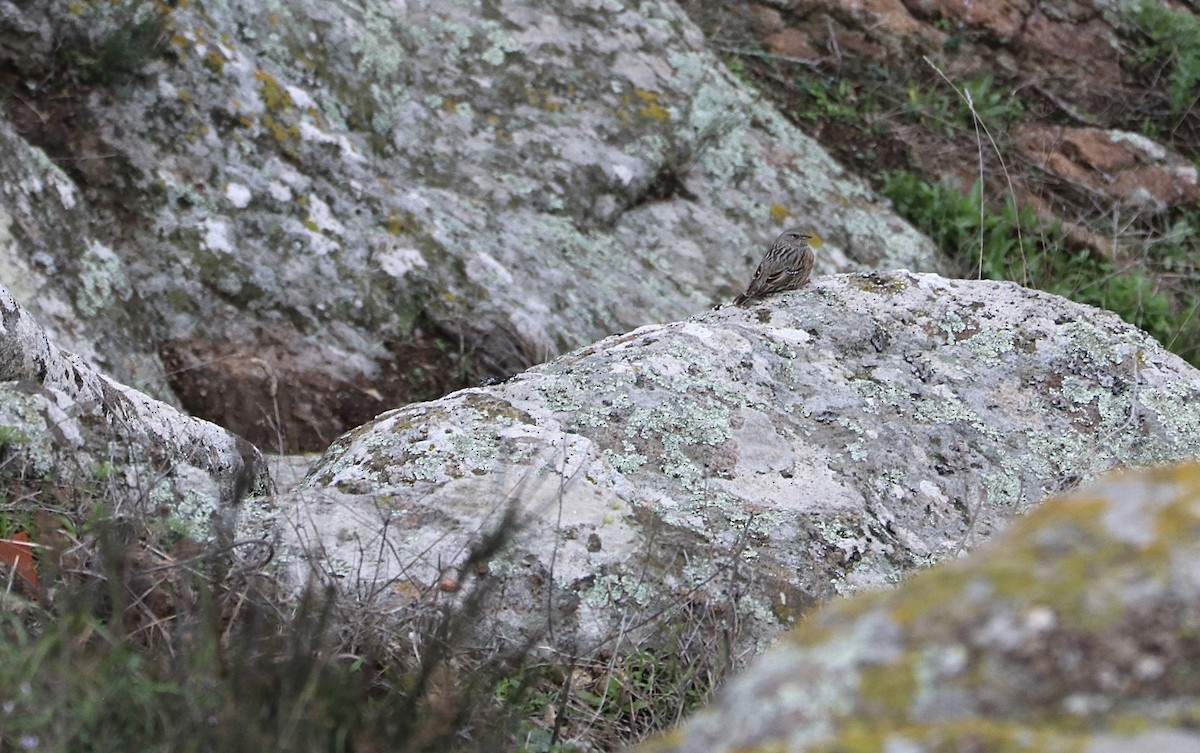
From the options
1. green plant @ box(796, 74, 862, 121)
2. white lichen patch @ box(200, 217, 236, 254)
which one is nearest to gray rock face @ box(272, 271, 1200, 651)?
white lichen patch @ box(200, 217, 236, 254)

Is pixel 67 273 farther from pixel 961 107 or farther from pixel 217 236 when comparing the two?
pixel 961 107

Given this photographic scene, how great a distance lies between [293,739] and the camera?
170 centimetres

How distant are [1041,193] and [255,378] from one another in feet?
18.4

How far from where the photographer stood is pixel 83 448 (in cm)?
290

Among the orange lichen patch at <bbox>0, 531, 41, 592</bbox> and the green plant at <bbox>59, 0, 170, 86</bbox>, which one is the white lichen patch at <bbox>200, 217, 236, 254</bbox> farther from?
the orange lichen patch at <bbox>0, 531, 41, 592</bbox>

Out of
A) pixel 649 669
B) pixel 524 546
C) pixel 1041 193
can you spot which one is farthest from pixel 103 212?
pixel 1041 193

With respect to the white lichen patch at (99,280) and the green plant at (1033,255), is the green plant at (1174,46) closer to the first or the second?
the green plant at (1033,255)

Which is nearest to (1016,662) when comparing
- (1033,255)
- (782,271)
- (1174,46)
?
(782,271)

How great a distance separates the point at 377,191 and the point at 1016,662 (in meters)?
4.52

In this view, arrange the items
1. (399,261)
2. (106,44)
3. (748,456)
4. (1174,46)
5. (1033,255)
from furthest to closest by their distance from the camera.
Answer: (1174,46) → (1033,255) → (399,261) → (106,44) → (748,456)

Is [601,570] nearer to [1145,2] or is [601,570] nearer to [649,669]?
[649,669]

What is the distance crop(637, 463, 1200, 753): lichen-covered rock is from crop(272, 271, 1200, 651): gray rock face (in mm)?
1325

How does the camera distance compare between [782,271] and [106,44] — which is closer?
[782,271]

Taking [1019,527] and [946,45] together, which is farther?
[946,45]
